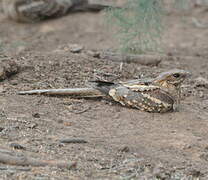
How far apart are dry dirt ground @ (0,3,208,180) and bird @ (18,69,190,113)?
86 mm

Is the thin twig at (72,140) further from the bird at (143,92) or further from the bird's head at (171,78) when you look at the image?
the bird's head at (171,78)

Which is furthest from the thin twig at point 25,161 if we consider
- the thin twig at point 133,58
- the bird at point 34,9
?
the bird at point 34,9

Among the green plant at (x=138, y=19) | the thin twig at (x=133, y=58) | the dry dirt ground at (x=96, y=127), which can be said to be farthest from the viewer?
the green plant at (x=138, y=19)

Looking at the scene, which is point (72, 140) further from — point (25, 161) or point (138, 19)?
point (138, 19)

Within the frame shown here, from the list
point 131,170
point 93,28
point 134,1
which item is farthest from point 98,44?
point 131,170

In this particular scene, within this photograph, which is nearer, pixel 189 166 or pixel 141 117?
pixel 189 166

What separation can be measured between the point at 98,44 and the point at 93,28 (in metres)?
1.37

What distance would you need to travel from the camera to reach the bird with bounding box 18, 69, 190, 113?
6.40 metres

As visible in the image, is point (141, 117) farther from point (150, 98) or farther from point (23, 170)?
point (23, 170)

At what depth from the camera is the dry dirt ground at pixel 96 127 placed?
4.92m

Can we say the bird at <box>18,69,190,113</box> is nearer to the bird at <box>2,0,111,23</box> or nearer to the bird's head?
the bird's head

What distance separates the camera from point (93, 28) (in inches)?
507

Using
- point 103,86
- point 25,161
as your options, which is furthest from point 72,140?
point 103,86

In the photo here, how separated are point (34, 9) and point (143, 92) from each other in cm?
682
